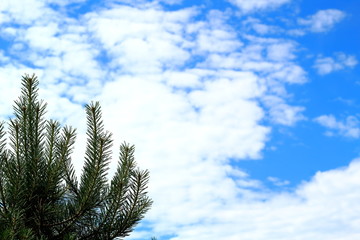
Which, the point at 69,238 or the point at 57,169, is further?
the point at 57,169

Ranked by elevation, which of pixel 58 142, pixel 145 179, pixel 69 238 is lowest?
pixel 69 238

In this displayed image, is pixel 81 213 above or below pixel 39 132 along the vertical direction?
below

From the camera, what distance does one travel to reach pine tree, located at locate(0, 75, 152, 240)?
551cm

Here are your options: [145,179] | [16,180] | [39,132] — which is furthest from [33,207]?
[145,179]

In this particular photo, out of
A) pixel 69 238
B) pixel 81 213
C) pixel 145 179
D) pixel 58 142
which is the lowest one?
pixel 69 238

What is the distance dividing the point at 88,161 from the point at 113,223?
0.77m

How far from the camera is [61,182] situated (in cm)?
582

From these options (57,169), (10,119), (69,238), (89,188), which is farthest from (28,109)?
Answer: (69,238)

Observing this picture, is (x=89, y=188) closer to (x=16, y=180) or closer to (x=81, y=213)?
(x=81, y=213)

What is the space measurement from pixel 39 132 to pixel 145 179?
1287 millimetres

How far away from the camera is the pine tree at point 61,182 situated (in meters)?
5.51

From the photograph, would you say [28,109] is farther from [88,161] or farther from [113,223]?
[113,223]

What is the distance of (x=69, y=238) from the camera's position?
5.17 m

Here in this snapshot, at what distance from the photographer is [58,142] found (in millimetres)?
5754
